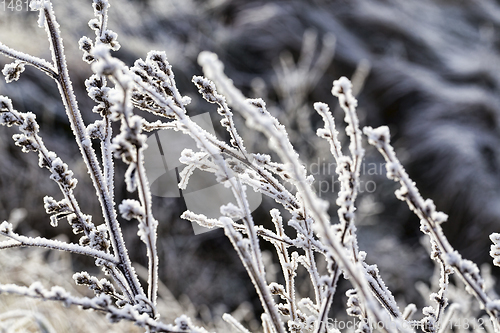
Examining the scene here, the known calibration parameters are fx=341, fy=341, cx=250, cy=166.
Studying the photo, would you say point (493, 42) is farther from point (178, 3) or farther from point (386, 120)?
point (178, 3)

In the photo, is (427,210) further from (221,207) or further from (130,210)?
(130,210)

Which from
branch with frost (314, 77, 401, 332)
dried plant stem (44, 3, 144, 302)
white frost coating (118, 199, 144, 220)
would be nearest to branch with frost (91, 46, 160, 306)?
white frost coating (118, 199, 144, 220)

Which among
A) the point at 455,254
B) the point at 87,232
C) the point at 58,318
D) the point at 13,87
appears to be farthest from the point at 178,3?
the point at 455,254

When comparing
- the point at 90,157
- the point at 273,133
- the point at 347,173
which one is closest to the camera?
the point at 273,133

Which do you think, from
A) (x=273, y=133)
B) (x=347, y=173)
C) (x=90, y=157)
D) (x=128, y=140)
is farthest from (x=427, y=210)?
(x=90, y=157)

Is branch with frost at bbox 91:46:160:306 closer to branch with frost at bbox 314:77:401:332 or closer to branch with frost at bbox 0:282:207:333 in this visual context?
branch with frost at bbox 0:282:207:333

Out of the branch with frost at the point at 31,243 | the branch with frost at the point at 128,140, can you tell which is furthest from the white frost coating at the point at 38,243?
the branch with frost at the point at 128,140

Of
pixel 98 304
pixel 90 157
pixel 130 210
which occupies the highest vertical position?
pixel 90 157

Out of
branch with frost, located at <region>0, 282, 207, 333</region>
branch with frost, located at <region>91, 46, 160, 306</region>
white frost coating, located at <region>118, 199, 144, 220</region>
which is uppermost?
branch with frost, located at <region>91, 46, 160, 306</region>

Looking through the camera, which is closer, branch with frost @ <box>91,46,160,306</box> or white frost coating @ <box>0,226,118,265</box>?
branch with frost @ <box>91,46,160,306</box>
